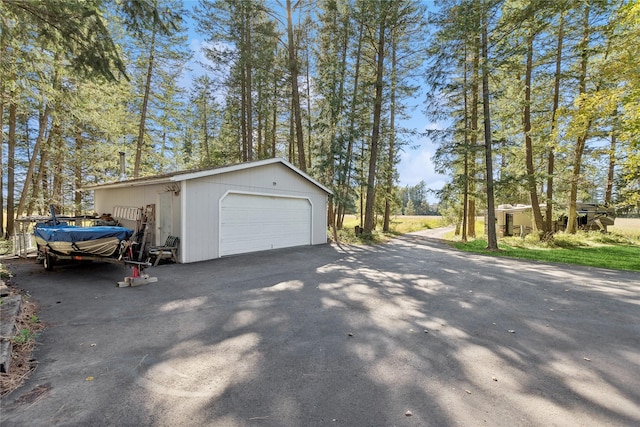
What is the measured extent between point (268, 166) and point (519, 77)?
12345 millimetres

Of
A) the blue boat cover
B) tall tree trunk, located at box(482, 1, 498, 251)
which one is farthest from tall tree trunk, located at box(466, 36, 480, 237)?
the blue boat cover

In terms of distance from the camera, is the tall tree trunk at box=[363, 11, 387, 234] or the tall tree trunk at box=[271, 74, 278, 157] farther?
the tall tree trunk at box=[271, 74, 278, 157]

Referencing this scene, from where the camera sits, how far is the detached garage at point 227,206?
8062 millimetres

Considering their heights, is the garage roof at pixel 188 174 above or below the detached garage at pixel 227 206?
above

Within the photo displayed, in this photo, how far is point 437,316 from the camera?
404 cm

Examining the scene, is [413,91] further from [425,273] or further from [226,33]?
[425,273]

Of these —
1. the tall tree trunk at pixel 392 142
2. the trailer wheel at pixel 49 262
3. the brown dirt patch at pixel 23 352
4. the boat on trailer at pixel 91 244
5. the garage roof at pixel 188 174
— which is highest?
the tall tree trunk at pixel 392 142

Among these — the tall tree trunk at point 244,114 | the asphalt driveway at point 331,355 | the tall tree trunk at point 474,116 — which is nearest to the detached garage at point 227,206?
the asphalt driveway at point 331,355

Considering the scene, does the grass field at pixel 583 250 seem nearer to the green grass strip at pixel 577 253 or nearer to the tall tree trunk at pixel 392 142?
the green grass strip at pixel 577 253

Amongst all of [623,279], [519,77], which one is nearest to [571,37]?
[519,77]

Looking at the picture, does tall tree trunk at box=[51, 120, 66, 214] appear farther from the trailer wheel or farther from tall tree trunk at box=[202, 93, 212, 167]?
the trailer wheel

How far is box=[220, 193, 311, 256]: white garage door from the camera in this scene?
29.7ft

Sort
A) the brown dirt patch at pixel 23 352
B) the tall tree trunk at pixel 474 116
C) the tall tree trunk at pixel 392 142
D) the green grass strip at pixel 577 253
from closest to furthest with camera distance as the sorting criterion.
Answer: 1. the brown dirt patch at pixel 23 352
2. the green grass strip at pixel 577 253
3. the tall tree trunk at pixel 474 116
4. the tall tree trunk at pixel 392 142

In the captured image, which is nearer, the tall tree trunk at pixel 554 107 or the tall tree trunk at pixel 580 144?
the tall tree trunk at pixel 580 144
